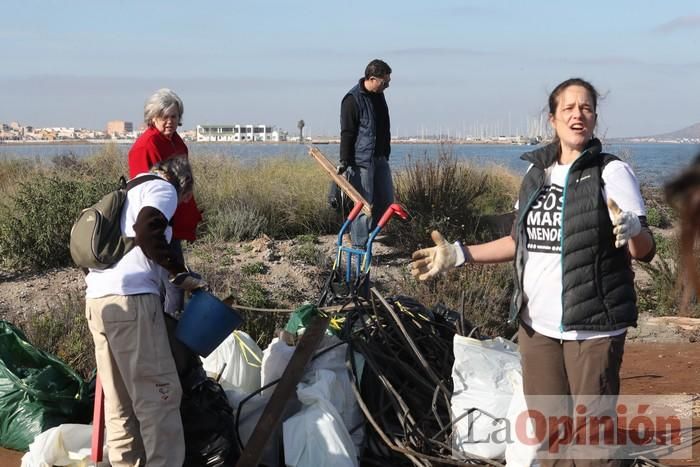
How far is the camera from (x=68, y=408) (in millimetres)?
4930

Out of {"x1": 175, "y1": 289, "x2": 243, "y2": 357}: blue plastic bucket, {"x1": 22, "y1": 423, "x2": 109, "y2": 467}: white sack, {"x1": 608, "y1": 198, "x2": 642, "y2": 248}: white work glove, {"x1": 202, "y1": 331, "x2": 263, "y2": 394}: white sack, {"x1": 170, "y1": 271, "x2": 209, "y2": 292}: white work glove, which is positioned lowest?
{"x1": 22, "y1": 423, "x2": 109, "y2": 467}: white sack

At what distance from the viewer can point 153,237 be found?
3.96m

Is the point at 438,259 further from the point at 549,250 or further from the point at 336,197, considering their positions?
the point at 336,197

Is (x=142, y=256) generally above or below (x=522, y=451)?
above

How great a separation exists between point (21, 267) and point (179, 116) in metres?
3.80

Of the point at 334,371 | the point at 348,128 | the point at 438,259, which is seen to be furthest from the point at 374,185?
the point at 438,259

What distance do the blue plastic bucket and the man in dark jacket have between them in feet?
11.6

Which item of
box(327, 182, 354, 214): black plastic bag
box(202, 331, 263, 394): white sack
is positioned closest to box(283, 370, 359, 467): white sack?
box(202, 331, 263, 394): white sack

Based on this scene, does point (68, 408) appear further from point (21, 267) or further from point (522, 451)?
point (21, 267)

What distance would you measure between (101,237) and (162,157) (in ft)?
4.63

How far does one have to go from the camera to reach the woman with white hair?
210 inches

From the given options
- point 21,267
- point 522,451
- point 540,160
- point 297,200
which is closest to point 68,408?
point 522,451
